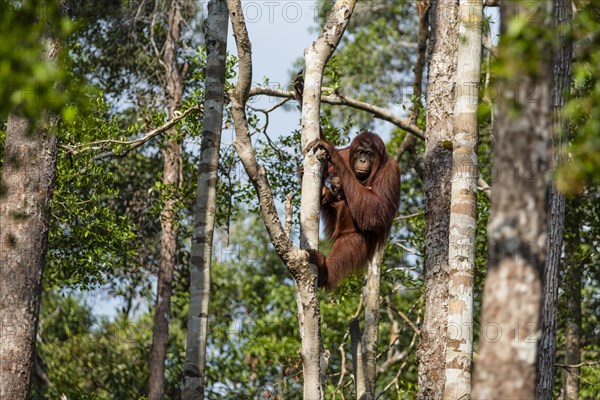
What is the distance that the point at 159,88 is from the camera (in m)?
14.1

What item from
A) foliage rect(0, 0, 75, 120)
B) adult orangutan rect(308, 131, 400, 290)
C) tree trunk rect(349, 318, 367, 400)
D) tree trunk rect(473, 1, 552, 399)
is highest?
adult orangutan rect(308, 131, 400, 290)

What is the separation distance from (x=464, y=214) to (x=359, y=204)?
6.41ft

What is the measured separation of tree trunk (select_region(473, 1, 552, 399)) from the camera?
9.04 feet

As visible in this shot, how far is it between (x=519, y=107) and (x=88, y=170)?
21.4 feet

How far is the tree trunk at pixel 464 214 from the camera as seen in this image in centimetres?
544

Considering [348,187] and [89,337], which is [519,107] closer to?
[348,187]

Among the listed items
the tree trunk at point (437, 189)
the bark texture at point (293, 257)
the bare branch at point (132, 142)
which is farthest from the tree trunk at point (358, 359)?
the bark texture at point (293, 257)

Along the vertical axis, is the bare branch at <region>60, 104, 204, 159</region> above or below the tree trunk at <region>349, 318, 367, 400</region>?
above

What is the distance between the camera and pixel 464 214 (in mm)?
5746

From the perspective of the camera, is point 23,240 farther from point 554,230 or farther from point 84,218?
point 554,230

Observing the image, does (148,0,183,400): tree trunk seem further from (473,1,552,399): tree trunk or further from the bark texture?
(473,1,552,399): tree trunk

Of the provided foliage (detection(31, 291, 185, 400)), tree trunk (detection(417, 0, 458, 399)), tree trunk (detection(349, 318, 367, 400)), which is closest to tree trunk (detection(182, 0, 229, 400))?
tree trunk (detection(417, 0, 458, 399))

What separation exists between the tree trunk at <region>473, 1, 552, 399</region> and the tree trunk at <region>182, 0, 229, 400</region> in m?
3.47

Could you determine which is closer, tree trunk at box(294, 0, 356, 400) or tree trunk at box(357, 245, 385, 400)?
tree trunk at box(294, 0, 356, 400)
